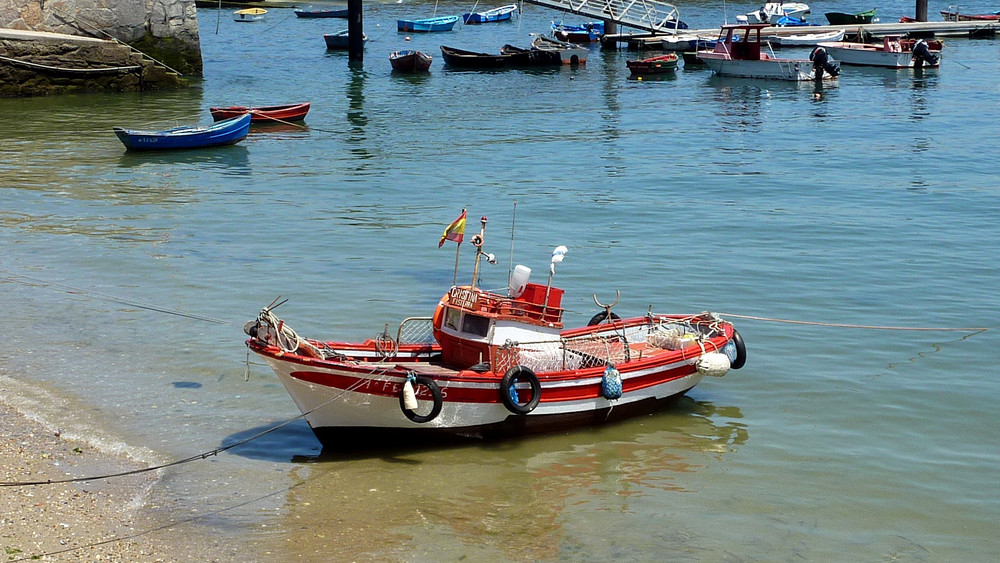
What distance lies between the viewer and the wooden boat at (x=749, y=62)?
55719 millimetres

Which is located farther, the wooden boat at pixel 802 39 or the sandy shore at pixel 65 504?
the wooden boat at pixel 802 39

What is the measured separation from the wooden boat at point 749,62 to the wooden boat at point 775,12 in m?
Answer: 10.8

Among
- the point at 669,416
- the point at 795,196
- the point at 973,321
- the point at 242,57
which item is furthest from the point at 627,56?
the point at 669,416

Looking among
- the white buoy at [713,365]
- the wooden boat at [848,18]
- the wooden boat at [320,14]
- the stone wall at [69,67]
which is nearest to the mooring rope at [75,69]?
the stone wall at [69,67]

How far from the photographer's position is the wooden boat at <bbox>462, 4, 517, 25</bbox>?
93.4 m

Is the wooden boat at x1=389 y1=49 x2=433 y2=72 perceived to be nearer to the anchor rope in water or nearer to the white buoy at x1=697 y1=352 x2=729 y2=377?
the white buoy at x1=697 y1=352 x2=729 y2=377

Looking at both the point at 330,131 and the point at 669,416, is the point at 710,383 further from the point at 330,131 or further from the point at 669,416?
the point at 330,131

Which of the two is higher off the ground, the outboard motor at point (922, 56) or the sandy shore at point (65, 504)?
the outboard motor at point (922, 56)

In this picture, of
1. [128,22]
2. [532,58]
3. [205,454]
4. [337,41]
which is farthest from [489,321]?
[337,41]

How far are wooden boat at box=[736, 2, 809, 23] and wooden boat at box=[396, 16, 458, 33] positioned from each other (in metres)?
23.1

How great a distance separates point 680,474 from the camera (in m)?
13.9

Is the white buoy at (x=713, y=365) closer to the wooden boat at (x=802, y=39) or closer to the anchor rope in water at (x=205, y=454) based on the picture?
the anchor rope in water at (x=205, y=454)

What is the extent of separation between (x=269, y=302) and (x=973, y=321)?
41.7ft

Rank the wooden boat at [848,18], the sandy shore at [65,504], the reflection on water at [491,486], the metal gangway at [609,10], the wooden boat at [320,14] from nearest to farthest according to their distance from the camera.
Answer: the sandy shore at [65,504], the reflection on water at [491,486], the metal gangway at [609,10], the wooden boat at [848,18], the wooden boat at [320,14]
